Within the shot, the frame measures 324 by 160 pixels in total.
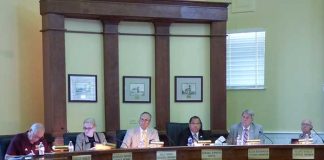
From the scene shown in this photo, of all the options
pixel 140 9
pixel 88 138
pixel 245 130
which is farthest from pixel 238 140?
pixel 140 9

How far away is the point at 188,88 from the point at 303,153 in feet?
7.20

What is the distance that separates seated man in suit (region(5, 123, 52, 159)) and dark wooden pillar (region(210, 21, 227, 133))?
2.40 metres

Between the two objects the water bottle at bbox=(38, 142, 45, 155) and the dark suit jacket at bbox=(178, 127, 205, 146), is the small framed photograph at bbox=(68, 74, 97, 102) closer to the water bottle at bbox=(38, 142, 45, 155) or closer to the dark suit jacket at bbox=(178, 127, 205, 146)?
the dark suit jacket at bbox=(178, 127, 205, 146)

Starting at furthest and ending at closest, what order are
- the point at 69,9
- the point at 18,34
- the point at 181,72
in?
the point at 181,72 → the point at 18,34 → the point at 69,9

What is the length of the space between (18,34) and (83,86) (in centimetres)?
106

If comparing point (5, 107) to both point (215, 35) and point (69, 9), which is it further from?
→ point (215, 35)

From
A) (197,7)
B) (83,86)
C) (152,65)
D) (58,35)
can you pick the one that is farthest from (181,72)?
(58,35)

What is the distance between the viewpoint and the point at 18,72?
218 inches

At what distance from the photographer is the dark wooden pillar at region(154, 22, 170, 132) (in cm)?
576

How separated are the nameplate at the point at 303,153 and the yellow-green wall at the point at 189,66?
6.87ft

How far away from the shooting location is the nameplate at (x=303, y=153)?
3.96 meters

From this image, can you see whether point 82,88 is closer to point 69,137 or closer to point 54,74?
point 54,74

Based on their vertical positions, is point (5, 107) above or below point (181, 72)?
below

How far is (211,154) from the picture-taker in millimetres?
3936
